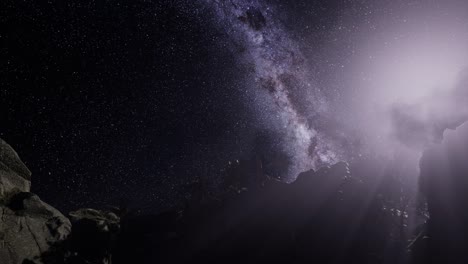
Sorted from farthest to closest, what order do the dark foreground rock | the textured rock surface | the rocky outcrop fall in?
the dark foreground rock → the textured rock surface → the rocky outcrop

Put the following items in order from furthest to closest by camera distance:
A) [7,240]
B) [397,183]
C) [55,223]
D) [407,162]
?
[407,162], [397,183], [55,223], [7,240]

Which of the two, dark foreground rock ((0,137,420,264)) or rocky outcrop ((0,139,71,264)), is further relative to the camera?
dark foreground rock ((0,137,420,264))

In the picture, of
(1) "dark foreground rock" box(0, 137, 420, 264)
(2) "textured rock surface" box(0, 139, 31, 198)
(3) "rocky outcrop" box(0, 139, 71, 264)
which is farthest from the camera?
(1) "dark foreground rock" box(0, 137, 420, 264)

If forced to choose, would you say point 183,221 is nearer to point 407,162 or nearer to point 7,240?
point 7,240

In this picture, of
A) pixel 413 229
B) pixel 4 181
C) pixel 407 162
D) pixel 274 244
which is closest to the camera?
pixel 4 181

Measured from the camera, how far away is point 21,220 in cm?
1680

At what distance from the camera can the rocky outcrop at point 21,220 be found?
50.6 feet

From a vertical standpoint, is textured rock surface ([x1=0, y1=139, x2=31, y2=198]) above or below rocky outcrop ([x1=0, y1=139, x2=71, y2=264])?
above

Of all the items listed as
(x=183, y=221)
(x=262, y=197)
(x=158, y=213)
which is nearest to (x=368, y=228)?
(x=262, y=197)

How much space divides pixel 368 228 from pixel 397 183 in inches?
674

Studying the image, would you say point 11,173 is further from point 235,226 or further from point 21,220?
point 235,226

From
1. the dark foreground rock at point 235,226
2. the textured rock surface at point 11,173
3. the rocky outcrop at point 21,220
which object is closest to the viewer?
the rocky outcrop at point 21,220

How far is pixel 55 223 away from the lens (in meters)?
19.5

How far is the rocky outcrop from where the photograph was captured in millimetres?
15414
